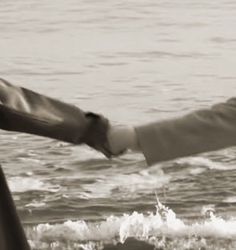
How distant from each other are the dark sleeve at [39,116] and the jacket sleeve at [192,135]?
14 centimetres

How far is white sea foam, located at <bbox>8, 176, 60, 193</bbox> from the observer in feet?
15.8

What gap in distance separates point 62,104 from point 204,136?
27 centimetres

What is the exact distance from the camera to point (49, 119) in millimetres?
1468

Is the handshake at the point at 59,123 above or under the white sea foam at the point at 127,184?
above

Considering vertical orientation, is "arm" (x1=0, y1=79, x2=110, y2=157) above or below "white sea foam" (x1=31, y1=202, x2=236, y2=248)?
above

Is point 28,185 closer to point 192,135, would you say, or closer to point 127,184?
point 127,184

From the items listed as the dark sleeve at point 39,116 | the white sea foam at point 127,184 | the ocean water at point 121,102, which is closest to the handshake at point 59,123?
the dark sleeve at point 39,116

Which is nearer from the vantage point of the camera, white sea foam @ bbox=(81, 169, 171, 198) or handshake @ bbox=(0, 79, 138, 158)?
handshake @ bbox=(0, 79, 138, 158)

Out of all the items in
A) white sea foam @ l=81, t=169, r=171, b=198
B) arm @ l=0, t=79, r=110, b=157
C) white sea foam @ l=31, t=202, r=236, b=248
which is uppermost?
arm @ l=0, t=79, r=110, b=157

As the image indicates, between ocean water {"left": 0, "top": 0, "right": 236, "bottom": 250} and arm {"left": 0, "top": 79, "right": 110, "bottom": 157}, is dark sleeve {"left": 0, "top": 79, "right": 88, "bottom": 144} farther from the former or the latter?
ocean water {"left": 0, "top": 0, "right": 236, "bottom": 250}

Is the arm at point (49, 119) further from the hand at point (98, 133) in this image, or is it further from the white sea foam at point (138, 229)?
the white sea foam at point (138, 229)

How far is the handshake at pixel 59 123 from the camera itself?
1.46 metres

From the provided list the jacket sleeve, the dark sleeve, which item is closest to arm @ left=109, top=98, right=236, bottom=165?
the jacket sleeve

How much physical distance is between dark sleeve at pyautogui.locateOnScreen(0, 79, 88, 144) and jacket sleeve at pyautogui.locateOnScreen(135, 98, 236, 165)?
0.14 meters
